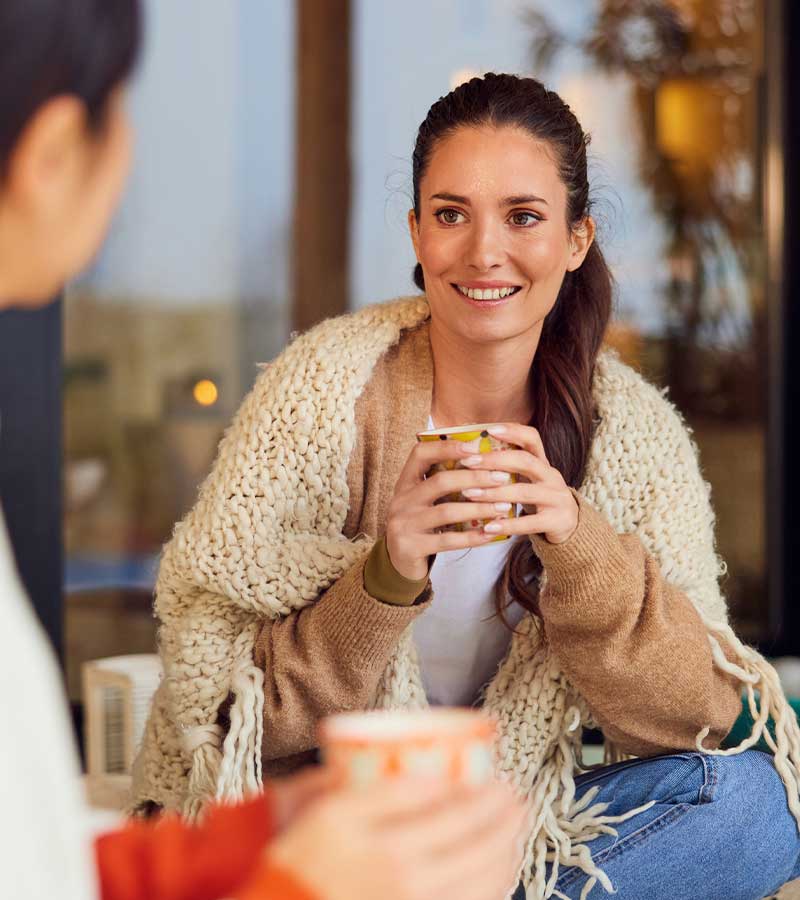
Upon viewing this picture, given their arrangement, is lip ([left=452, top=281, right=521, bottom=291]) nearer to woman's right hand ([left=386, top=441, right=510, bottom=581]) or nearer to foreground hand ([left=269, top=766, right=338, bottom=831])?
woman's right hand ([left=386, top=441, right=510, bottom=581])

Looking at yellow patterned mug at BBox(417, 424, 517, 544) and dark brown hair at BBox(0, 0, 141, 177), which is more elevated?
dark brown hair at BBox(0, 0, 141, 177)

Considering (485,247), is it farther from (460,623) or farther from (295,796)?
(295,796)

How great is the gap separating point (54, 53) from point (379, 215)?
3046 mm

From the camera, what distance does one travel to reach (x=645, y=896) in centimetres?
162

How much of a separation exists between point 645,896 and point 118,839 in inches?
35.4

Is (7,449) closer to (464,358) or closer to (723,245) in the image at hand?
(464,358)

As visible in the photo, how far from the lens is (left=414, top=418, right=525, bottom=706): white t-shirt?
1771 mm

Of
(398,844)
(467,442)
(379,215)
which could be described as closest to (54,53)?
(398,844)

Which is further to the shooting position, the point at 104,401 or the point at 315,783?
the point at 104,401

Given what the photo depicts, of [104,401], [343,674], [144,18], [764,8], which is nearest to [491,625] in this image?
[343,674]

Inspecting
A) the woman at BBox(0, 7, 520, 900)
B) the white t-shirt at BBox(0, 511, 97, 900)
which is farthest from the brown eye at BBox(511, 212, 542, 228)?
the white t-shirt at BBox(0, 511, 97, 900)

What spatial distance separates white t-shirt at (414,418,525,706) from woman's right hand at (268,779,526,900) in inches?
40.4

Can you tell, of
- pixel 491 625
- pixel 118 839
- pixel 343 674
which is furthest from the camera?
pixel 491 625

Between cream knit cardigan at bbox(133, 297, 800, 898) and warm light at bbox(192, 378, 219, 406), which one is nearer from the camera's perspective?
cream knit cardigan at bbox(133, 297, 800, 898)
